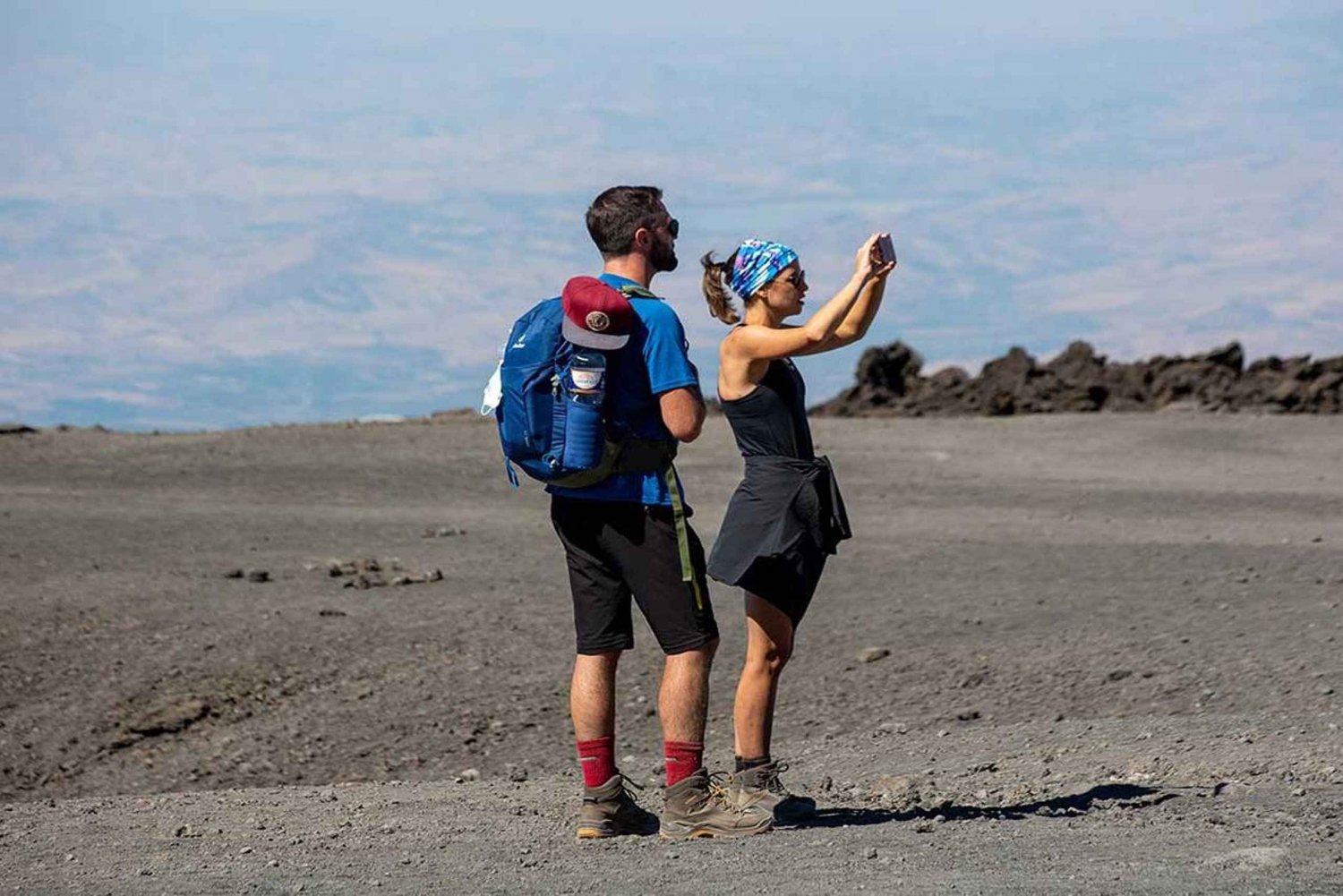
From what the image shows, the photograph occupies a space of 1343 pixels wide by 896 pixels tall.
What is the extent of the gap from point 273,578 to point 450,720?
3.58m

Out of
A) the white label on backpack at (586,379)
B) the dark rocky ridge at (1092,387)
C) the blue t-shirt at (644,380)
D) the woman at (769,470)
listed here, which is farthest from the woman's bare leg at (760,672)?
the dark rocky ridge at (1092,387)

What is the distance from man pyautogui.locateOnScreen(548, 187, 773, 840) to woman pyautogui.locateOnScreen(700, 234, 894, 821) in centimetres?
22

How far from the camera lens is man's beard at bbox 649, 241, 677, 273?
5875mm

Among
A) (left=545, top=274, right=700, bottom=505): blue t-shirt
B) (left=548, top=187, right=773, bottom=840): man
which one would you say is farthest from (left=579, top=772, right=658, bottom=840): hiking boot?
(left=545, top=274, right=700, bottom=505): blue t-shirt

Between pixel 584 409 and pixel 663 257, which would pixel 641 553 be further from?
pixel 663 257

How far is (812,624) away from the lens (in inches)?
450

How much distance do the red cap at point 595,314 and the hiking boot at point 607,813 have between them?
4.45ft

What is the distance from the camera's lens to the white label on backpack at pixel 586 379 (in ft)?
18.5

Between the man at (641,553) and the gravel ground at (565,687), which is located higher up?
the man at (641,553)

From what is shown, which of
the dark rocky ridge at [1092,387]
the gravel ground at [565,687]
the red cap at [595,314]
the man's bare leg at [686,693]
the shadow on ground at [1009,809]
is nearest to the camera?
the red cap at [595,314]

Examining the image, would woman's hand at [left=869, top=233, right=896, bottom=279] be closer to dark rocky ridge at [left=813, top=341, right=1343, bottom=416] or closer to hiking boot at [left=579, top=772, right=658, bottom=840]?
hiking boot at [left=579, top=772, right=658, bottom=840]

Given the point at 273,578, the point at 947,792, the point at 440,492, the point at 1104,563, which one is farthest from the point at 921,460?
the point at 947,792

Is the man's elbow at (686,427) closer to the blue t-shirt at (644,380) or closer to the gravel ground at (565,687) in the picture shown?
the blue t-shirt at (644,380)

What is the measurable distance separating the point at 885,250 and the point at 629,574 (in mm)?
1192
